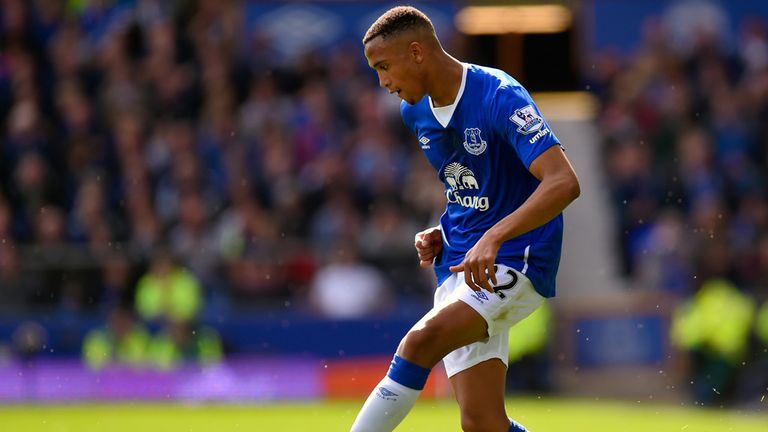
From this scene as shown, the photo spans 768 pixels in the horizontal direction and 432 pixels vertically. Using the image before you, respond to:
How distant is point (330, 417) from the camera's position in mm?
13000

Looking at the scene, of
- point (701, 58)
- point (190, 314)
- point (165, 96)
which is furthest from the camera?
point (701, 58)

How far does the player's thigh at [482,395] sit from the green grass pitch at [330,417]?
5.29 m

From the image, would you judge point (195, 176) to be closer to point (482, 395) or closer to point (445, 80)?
point (445, 80)

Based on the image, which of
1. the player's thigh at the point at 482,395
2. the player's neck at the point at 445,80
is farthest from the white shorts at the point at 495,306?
the player's neck at the point at 445,80

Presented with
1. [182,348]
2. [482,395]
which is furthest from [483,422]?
[182,348]

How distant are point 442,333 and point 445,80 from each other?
113 cm

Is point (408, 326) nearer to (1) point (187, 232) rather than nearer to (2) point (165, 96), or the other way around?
(1) point (187, 232)

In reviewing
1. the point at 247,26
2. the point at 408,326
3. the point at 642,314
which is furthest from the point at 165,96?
the point at 642,314

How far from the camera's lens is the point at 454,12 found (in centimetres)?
1975

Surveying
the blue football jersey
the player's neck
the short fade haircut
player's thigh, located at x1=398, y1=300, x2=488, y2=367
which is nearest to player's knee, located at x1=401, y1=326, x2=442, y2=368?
player's thigh, located at x1=398, y1=300, x2=488, y2=367

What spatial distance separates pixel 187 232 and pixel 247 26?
545cm

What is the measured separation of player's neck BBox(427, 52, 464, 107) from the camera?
6.15 m

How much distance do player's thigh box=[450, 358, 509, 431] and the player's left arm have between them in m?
0.56

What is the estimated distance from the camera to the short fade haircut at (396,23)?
6.06 m
